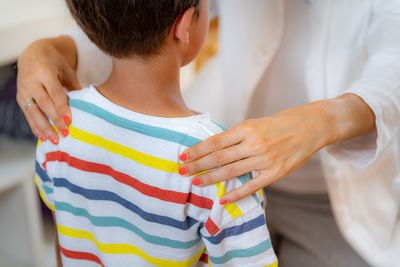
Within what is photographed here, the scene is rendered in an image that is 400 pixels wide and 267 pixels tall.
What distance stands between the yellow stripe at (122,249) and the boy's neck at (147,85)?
0.64 feet

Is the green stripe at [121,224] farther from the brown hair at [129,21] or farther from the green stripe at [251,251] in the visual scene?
the brown hair at [129,21]

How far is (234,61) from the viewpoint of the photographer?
0.94 meters

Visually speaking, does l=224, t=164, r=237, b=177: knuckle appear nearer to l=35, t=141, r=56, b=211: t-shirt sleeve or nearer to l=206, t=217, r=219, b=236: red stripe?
l=206, t=217, r=219, b=236: red stripe

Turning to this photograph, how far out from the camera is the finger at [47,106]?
21.9 inches

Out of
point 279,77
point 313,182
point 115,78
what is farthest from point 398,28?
point 115,78

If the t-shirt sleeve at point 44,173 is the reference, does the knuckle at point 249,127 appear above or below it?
above

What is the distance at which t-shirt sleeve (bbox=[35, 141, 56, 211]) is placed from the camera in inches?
23.4

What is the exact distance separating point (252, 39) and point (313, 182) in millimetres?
352

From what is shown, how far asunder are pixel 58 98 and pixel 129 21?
0.17 m

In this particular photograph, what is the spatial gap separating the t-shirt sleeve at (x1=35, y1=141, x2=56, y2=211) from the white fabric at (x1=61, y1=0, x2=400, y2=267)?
21 centimetres

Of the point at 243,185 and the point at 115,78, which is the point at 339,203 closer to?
the point at 243,185

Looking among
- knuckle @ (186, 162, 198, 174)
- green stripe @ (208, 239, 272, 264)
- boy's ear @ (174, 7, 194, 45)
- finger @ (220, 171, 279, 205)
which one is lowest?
green stripe @ (208, 239, 272, 264)

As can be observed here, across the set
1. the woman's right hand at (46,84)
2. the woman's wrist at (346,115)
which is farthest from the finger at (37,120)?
the woman's wrist at (346,115)

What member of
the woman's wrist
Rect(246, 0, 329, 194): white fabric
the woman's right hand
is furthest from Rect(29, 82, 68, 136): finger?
Rect(246, 0, 329, 194): white fabric
